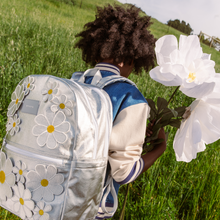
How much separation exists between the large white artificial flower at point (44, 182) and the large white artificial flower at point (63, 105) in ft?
0.64

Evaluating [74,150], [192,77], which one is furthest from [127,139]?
[192,77]

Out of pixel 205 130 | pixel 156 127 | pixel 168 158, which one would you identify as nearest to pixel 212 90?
pixel 205 130

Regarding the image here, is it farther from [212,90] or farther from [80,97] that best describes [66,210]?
[212,90]

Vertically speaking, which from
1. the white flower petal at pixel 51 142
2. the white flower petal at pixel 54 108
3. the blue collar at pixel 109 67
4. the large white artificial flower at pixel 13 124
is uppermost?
the blue collar at pixel 109 67

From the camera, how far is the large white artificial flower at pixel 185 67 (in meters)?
0.66

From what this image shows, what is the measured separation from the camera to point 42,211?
67 centimetres

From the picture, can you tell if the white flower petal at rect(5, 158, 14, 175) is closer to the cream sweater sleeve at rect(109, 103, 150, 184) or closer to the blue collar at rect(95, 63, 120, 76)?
the cream sweater sleeve at rect(109, 103, 150, 184)

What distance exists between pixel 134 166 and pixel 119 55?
0.64 metres

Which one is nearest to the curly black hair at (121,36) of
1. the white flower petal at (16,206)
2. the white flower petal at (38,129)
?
the white flower petal at (38,129)

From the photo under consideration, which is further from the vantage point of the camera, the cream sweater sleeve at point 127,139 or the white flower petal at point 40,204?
the cream sweater sleeve at point 127,139

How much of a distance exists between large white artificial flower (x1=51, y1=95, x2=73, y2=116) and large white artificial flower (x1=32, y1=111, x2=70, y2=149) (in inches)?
0.6

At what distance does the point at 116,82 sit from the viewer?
92 cm

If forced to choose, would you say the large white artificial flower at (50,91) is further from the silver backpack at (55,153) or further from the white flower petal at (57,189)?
the white flower petal at (57,189)

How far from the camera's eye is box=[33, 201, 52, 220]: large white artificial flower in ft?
2.18
